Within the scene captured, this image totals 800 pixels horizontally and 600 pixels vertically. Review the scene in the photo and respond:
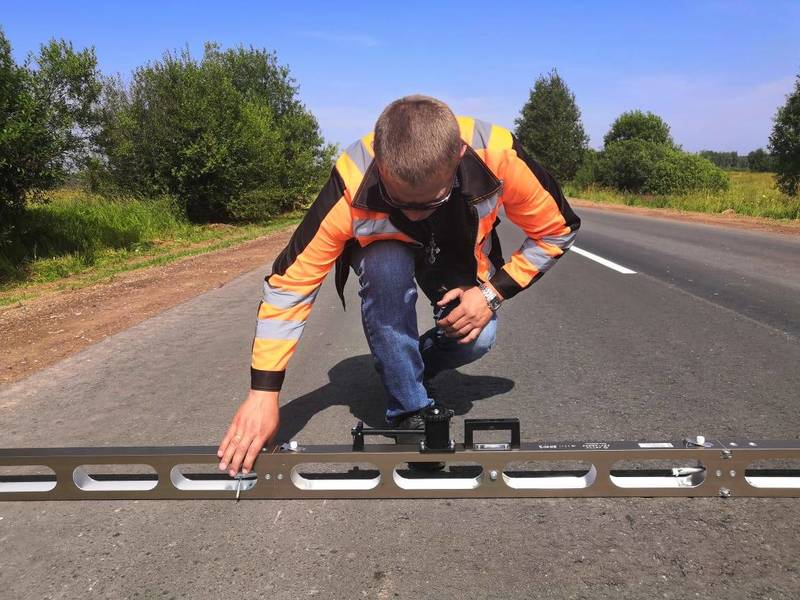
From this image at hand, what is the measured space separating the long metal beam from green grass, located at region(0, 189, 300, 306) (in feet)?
24.5

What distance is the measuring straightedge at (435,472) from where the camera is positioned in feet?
6.69

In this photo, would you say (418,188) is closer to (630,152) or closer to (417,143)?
(417,143)

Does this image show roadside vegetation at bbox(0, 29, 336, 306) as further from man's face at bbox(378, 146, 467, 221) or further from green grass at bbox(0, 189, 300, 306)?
man's face at bbox(378, 146, 467, 221)

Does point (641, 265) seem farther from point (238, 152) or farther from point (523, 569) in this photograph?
point (238, 152)

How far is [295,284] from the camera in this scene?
221 cm

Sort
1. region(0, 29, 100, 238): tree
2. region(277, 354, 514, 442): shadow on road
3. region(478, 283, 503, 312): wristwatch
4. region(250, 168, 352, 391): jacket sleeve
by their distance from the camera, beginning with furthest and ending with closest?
region(0, 29, 100, 238): tree < region(277, 354, 514, 442): shadow on road < region(478, 283, 503, 312): wristwatch < region(250, 168, 352, 391): jacket sleeve

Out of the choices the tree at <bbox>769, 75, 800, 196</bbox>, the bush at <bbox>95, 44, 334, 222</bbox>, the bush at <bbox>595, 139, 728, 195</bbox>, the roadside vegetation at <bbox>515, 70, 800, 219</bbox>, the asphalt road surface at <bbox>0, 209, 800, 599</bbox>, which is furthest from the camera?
the bush at <bbox>595, 139, 728, 195</bbox>

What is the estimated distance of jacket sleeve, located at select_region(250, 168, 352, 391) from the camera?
7.11 ft

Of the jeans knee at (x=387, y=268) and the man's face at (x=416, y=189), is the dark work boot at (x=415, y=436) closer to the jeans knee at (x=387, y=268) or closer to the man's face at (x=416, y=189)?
the jeans knee at (x=387, y=268)

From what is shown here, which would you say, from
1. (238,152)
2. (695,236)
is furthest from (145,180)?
(695,236)

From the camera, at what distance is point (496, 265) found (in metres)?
2.97

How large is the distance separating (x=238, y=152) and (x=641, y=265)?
707 inches

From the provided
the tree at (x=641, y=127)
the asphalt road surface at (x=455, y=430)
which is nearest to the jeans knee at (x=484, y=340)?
the asphalt road surface at (x=455, y=430)

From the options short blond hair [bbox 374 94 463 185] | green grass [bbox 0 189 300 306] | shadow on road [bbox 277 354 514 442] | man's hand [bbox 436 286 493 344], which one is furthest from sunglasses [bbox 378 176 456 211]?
green grass [bbox 0 189 300 306]
